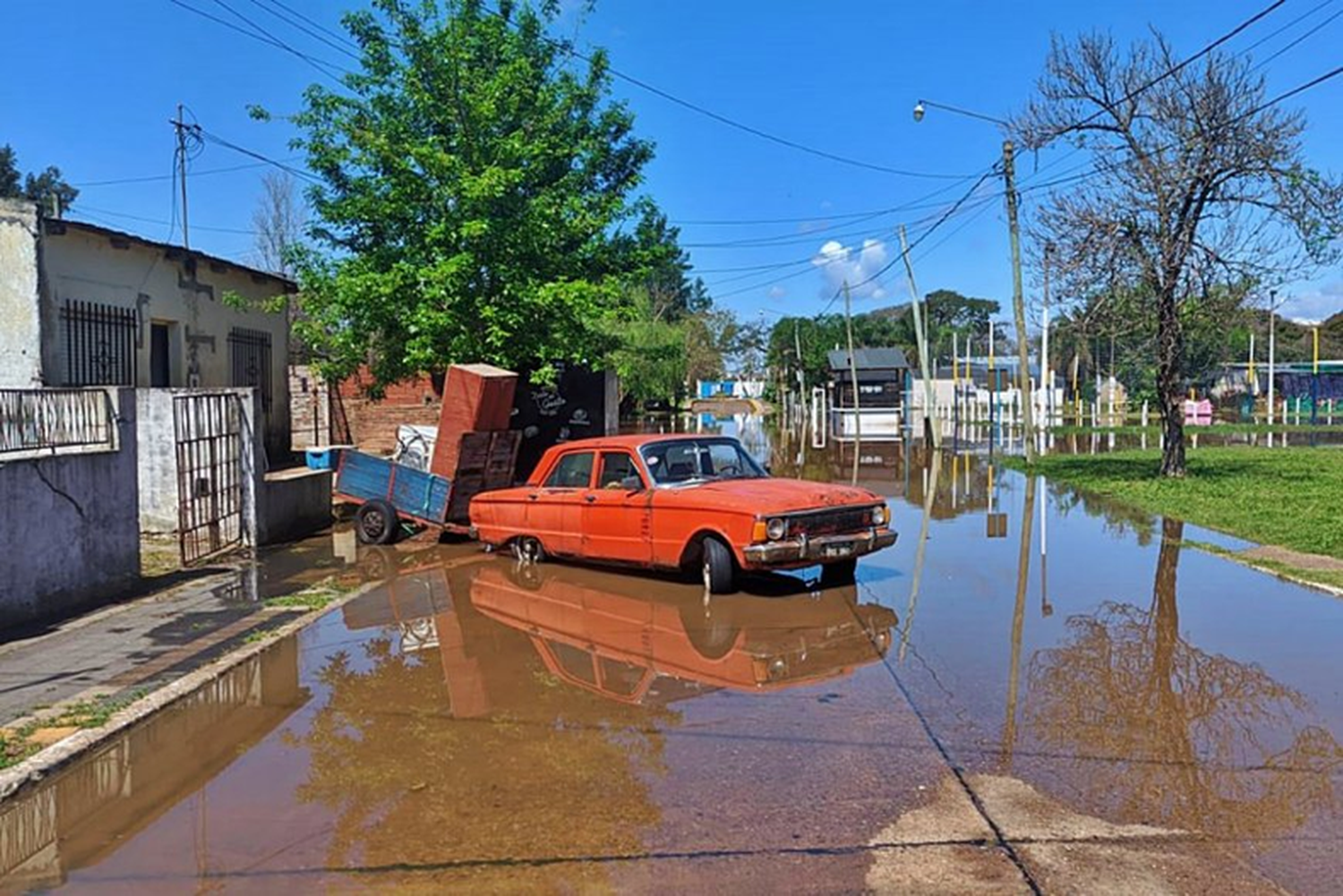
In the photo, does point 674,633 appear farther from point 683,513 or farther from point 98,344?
point 98,344

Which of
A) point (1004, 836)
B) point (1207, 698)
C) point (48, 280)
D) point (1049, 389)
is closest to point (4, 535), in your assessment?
point (48, 280)

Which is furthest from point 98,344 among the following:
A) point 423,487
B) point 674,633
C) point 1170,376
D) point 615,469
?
point 1170,376

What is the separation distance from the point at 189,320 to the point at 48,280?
376cm

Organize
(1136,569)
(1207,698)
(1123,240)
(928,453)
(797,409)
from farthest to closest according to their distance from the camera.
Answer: (797,409) → (928,453) → (1123,240) → (1136,569) → (1207,698)

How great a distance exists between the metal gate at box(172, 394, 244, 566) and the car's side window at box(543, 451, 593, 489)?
4.17 metres

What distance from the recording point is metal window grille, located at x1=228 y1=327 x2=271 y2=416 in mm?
18875

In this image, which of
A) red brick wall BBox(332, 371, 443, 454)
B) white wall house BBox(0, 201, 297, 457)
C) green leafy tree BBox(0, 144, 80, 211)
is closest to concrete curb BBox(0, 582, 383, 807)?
white wall house BBox(0, 201, 297, 457)

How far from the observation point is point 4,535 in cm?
855

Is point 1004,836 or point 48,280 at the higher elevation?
point 48,280

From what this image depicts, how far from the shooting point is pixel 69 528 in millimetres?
9492

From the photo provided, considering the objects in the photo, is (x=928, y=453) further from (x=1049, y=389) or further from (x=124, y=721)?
(x=1049, y=389)

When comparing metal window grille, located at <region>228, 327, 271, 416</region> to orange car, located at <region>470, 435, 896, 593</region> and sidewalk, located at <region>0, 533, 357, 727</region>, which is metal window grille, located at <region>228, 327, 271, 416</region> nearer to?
sidewalk, located at <region>0, 533, 357, 727</region>

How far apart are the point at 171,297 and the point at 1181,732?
15.6 m

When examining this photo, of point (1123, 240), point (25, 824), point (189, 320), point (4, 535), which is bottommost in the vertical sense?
point (25, 824)
